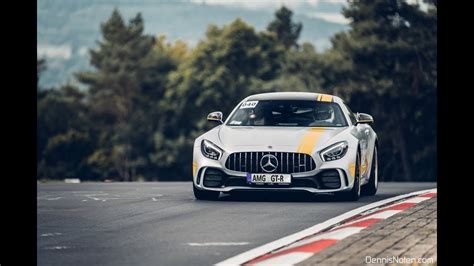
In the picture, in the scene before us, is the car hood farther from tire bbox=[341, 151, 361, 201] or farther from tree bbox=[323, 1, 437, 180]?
tree bbox=[323, 1, 437, 180]

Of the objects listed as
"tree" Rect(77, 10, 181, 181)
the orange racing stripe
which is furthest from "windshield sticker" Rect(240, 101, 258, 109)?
"tree" Rect(77, 10, 181, 181)

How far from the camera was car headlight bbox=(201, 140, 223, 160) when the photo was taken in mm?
15531

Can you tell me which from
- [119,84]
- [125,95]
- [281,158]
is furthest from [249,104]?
[119,84]

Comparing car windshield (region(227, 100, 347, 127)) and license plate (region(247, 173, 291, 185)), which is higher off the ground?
car windshield (region(227, 100, 347, 127))

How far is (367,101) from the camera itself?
251 feet

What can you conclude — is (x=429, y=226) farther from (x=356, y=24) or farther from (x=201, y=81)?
(x=201, y=81)

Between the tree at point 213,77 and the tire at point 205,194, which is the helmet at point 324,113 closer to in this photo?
the tire at point 205,194

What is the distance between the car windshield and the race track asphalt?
1.01 metres

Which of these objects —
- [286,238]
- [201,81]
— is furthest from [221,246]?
[201,81]

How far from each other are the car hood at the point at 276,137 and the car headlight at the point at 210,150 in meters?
0.12

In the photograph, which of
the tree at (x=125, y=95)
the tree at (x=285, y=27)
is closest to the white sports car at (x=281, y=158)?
the tree at (x=125, y=95)

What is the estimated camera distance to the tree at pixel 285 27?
566 ft
